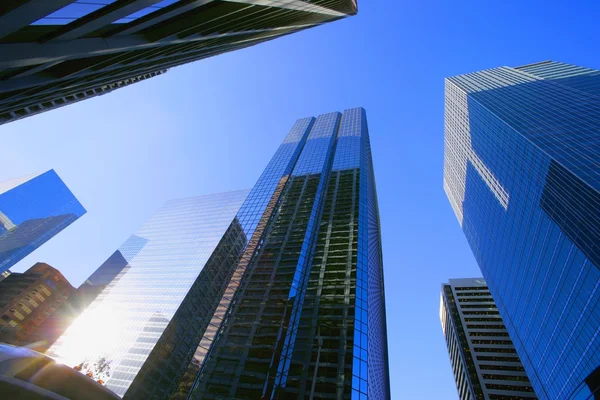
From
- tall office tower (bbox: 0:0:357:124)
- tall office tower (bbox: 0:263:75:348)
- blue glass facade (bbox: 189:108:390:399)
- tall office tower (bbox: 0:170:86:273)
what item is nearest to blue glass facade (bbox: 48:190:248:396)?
tall office tower (bbox: 0:263:75:348)

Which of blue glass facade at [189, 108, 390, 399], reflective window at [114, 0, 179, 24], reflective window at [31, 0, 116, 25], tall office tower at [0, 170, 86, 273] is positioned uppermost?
tall office tower at [0, 170, 86, 273]

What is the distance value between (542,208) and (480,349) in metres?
63.8

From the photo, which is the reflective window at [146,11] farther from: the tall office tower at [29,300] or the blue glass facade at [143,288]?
the tall office tower at [29,300]

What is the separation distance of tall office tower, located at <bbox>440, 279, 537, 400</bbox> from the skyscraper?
1205 inches

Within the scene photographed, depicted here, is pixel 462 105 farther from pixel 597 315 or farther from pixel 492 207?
pixel 597 315

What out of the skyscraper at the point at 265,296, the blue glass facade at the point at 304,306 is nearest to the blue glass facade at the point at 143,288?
the skyscraper at the point at 265,296

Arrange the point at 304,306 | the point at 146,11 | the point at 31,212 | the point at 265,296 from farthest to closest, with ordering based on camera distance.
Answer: the point at 31,212
the point at 265,296
the point at 304,306
the point at 146,11

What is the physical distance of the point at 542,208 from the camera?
75375mm

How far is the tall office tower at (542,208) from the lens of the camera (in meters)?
62.1

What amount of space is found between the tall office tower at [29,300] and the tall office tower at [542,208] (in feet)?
430

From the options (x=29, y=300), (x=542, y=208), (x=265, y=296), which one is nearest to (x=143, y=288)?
(x=29, y=300)

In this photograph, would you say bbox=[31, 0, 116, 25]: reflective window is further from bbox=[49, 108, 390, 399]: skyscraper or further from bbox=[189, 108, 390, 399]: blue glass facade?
bbox=[189, 108, 390, 399]: blue glass facade

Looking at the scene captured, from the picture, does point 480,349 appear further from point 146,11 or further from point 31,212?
point 31,212

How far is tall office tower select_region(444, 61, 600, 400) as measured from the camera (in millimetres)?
62094
